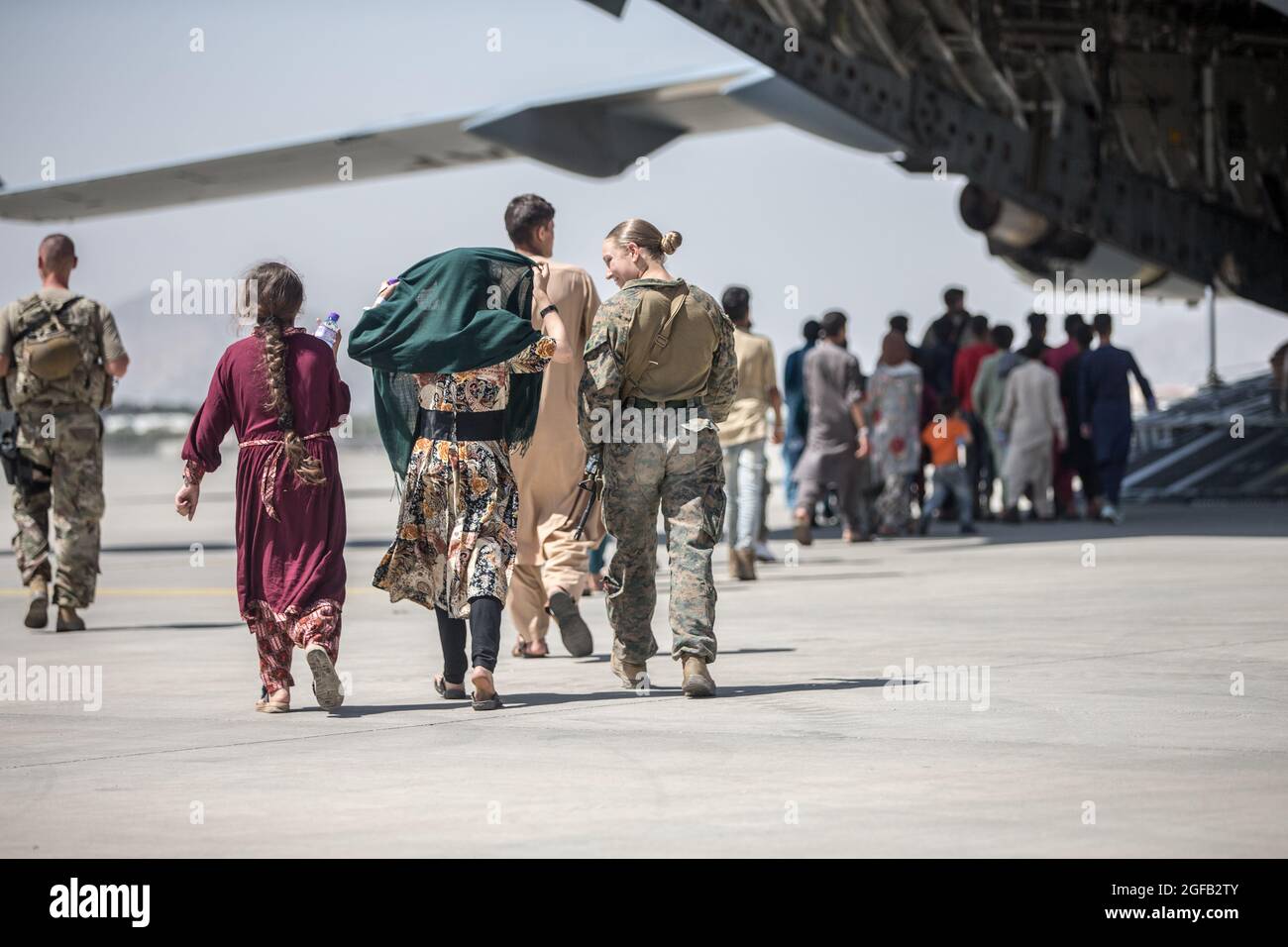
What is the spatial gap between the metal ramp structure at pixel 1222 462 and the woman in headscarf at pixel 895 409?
22.7ft

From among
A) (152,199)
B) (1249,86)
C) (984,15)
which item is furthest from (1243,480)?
(152,199)

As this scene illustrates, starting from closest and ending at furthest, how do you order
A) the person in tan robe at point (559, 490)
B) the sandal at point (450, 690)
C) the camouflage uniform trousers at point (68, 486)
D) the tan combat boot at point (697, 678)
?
the tan combat boot at point (697, 678) < the sandal at point (450, 690) < the person in tan robe at point (559, 490) < the camouflage uniform trousers at point (68, 486)

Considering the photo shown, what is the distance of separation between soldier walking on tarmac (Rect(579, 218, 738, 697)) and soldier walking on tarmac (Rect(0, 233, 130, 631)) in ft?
13.2

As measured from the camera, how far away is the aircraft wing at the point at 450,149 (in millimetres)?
20703

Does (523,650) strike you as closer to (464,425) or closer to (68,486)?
(464,425)

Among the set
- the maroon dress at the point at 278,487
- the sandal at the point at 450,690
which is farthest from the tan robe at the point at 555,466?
the maroon dress at the point at 278,487

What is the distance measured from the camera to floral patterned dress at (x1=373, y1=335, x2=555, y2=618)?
22.4 ft

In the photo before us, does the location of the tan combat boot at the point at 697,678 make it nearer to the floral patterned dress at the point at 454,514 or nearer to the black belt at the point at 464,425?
the floral patterned dress at the point at 454,514

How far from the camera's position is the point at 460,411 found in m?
6.88

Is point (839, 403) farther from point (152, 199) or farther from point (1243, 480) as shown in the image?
point (152, 199)

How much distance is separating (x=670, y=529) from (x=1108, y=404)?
11726mm

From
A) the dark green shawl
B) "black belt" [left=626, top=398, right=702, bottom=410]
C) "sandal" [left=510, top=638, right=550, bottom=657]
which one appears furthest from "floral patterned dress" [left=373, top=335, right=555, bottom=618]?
"sandal" [left=510, top=638, right=550, bottom=657]

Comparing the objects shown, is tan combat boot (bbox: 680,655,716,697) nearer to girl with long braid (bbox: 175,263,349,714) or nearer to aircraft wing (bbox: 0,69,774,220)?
girl with long braid (bbox: 175,263,349,714)

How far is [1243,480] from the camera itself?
22797mm
